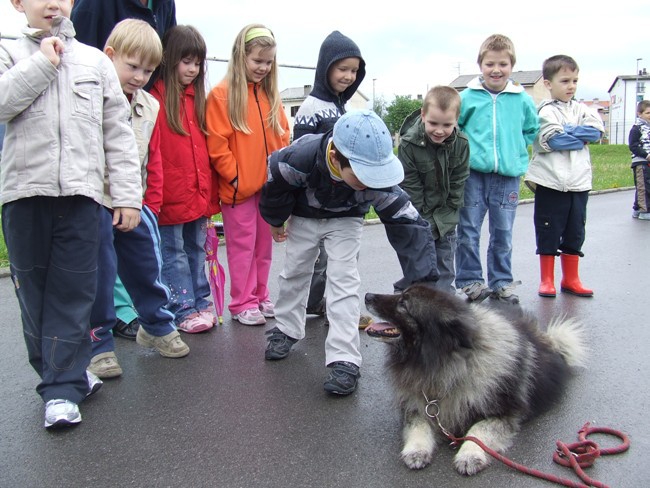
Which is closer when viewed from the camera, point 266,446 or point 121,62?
point 266,446

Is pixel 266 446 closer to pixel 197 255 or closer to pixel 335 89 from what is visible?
pixel 197 255

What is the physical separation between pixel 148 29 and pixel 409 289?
91.5 inches

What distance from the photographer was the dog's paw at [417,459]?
9.27 feet

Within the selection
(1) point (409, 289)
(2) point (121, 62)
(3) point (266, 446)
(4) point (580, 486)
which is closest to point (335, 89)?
(2) point (121, 62)

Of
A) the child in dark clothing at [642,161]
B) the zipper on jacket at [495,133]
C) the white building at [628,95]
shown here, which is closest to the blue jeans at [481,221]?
the zipper on jacket at [495,133]

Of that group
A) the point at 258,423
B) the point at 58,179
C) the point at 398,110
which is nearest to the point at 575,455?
the point at 258,423

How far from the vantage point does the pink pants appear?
4797 mm

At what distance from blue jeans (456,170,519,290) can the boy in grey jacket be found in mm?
3057

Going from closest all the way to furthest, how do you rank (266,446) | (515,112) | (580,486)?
(580,486) < (266,446) < (515,112)

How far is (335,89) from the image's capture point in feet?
14.3

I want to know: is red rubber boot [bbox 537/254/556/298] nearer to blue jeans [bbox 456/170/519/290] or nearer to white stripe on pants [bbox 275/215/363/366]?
blue jeans [bbox 456/170/519/290]

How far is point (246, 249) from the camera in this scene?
4.84m

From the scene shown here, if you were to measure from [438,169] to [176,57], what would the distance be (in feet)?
7.21

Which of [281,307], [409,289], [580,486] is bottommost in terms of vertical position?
[580,486]
